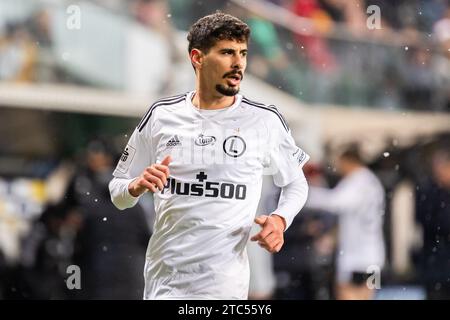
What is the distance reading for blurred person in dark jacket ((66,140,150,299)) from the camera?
845 cm

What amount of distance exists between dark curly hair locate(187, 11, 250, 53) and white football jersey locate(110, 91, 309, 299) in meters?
0.28

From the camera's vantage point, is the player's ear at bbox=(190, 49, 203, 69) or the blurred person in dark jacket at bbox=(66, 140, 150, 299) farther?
the blurred person in dark jacket at bbox=(66, 140, 150, 299)

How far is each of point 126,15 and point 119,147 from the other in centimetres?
214

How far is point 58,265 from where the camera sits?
32.3ft

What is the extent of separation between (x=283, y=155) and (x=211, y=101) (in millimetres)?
383

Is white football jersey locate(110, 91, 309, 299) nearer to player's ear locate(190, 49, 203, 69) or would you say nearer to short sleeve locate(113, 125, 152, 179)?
short sleeve locate(113, 125, 152, 179)

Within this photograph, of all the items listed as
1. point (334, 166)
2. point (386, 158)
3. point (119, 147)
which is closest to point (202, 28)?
point (119, 147)

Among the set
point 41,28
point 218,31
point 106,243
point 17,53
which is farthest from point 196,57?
point 17,53

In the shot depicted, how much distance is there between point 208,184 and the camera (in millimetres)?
5527

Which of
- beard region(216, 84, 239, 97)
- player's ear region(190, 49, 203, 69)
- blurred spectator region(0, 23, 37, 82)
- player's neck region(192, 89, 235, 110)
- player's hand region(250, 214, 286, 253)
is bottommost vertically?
player's hand region(250, 214, 286, 253)

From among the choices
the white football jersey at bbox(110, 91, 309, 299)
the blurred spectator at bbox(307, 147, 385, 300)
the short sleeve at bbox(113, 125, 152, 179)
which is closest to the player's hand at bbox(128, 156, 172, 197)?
the white football jersey at bbox(110, 91, 309, 299)

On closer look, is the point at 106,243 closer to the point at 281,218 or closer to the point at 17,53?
the point at 281,218

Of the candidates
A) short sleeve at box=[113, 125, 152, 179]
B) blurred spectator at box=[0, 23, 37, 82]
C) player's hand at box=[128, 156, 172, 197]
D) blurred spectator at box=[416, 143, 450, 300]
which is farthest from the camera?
blurred spectator at box=[0, 23, 37, 82]
